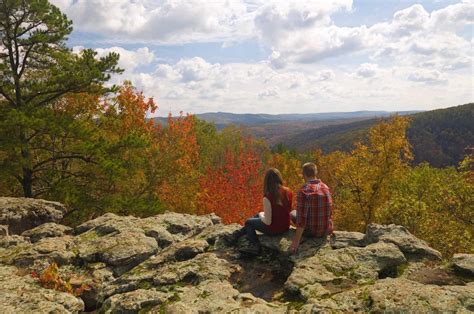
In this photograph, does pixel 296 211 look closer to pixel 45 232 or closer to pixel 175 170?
pixel 45 232

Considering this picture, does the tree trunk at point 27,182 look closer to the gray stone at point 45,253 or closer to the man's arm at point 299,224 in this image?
the gray stone at point 45,253

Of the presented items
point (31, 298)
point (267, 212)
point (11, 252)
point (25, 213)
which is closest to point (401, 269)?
point (267, 212)

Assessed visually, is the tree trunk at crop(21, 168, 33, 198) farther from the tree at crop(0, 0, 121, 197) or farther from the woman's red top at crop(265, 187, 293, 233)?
the woman's red top at crop(265, 187, 293, 233)

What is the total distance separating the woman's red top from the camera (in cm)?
940

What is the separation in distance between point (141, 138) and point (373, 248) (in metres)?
15.5

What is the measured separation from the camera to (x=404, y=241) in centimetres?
914

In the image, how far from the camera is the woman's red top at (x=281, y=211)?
9.40 meters

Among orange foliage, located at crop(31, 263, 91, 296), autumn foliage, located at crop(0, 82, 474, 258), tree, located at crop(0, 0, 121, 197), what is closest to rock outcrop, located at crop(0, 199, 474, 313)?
orange foliage, located at crop(31, 263, 91, 296)

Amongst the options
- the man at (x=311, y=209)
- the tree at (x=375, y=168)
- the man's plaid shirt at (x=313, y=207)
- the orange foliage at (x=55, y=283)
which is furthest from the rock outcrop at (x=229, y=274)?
the tree at (x=375, y=168)

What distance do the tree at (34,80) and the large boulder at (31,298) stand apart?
35.8 ft

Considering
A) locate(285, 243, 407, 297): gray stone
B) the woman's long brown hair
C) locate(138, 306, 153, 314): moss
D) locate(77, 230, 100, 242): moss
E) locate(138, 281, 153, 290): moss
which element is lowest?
locate(138, 281, 153, 290): moss

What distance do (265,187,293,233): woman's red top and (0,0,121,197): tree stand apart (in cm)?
1359

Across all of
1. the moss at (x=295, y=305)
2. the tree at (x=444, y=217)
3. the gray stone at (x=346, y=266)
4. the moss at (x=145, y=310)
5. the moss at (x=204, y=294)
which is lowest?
the tree at (x=444, y=217)

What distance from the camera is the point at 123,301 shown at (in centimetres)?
695
